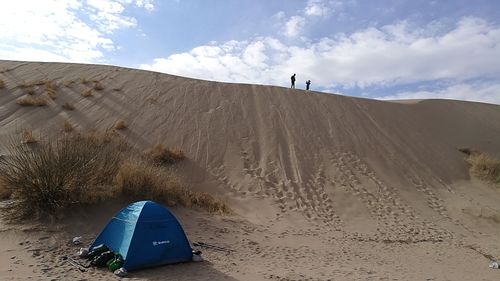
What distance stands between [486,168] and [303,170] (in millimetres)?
8752

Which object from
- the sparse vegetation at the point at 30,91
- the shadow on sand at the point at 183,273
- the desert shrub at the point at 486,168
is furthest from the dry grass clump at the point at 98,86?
the desert shrub at the point at 486,168

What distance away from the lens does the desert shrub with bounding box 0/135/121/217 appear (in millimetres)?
9766

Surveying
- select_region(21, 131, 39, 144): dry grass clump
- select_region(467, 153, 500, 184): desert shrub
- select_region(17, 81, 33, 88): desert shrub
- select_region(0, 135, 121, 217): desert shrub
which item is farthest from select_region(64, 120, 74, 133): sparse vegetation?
select_region(467, 153, 500, 184): desert shrub

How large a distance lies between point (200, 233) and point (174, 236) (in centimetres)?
253

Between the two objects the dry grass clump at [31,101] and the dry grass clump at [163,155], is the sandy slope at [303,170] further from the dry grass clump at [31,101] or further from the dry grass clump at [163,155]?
the dry grass clump at [163,155]

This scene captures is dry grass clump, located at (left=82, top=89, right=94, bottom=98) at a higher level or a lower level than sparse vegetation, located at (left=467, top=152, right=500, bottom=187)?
higher

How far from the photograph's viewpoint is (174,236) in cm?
832

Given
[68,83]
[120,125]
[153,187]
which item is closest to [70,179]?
[153,187]

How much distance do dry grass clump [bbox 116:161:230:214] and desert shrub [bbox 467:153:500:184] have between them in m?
13.0

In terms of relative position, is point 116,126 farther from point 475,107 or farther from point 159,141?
point 475,107

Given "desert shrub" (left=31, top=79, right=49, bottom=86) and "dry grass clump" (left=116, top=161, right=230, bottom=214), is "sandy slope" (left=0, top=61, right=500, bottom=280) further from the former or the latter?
"desert shrub" (left=31, top=79, right=49, bottom=86)

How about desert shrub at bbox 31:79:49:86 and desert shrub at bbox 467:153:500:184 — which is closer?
desert shrub at bbox 467:153:500:184

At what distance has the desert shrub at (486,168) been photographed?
20.0 metres

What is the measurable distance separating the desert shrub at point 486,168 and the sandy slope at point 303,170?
1.93ft
